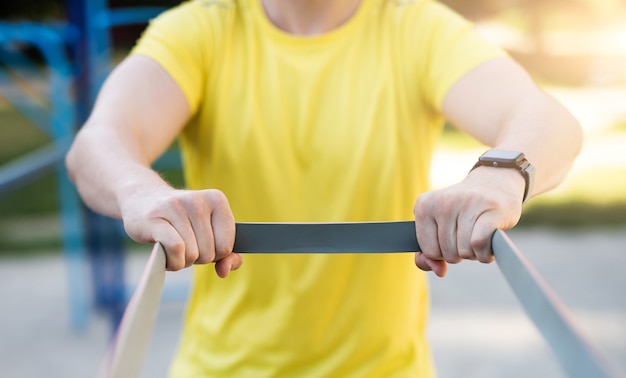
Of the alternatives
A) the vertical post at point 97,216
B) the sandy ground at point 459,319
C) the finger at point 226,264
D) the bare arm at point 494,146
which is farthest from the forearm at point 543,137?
the vertical post at point 97,216

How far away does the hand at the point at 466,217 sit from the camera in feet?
3.07

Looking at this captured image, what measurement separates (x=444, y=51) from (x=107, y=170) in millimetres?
533

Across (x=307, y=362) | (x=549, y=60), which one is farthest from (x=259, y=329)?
(x=549, y=60)

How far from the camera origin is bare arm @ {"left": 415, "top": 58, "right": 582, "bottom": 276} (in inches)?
37.7

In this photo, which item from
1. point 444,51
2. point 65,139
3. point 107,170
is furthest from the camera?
point 65,139

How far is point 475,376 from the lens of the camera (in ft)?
10.7

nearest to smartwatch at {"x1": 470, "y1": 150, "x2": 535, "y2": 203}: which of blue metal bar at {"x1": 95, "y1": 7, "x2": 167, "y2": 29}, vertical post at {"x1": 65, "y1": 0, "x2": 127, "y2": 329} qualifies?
vertical post at {"x1": 65, "y1": 0, "x2": 127, "y2": 329}

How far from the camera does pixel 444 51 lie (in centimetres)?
135

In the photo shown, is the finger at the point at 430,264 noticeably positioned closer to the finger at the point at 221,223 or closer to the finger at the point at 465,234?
the finger at the point at 465,234

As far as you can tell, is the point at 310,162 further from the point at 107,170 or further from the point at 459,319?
the point at 459,319

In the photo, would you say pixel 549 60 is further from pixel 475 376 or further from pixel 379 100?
pixel 379 100

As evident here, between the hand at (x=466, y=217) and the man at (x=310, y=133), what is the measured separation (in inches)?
12.2

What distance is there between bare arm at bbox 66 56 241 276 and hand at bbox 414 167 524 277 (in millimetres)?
216

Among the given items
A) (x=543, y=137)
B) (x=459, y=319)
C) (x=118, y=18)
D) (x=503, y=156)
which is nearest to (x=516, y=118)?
(x=543, y=137)
